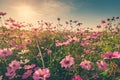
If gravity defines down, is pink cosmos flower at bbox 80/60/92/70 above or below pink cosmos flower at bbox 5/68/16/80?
above

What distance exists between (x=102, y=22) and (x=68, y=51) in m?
3.46

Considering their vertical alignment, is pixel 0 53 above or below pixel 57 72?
above

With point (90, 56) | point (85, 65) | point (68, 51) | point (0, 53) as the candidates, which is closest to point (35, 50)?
point (68, 51)

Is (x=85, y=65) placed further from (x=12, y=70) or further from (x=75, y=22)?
(x=75, y=22)

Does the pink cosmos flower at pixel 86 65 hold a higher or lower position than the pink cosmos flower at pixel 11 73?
higher

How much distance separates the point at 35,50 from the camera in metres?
4.16

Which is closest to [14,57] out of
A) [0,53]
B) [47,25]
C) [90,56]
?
[0,53]

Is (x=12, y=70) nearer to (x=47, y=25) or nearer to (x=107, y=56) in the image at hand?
(x=107, y=56)

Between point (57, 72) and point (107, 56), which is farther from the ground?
point (107, 56)

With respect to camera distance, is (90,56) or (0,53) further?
(90,56)

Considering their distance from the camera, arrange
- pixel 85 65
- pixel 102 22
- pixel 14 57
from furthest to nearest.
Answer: pixel 102 22 → pixel 14 57 → pixel 85 65

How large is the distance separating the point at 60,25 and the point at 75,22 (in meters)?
1.05

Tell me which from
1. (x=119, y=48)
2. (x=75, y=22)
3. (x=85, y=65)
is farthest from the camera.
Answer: (x=75, y=22)

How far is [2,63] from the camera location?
3.33 meters
